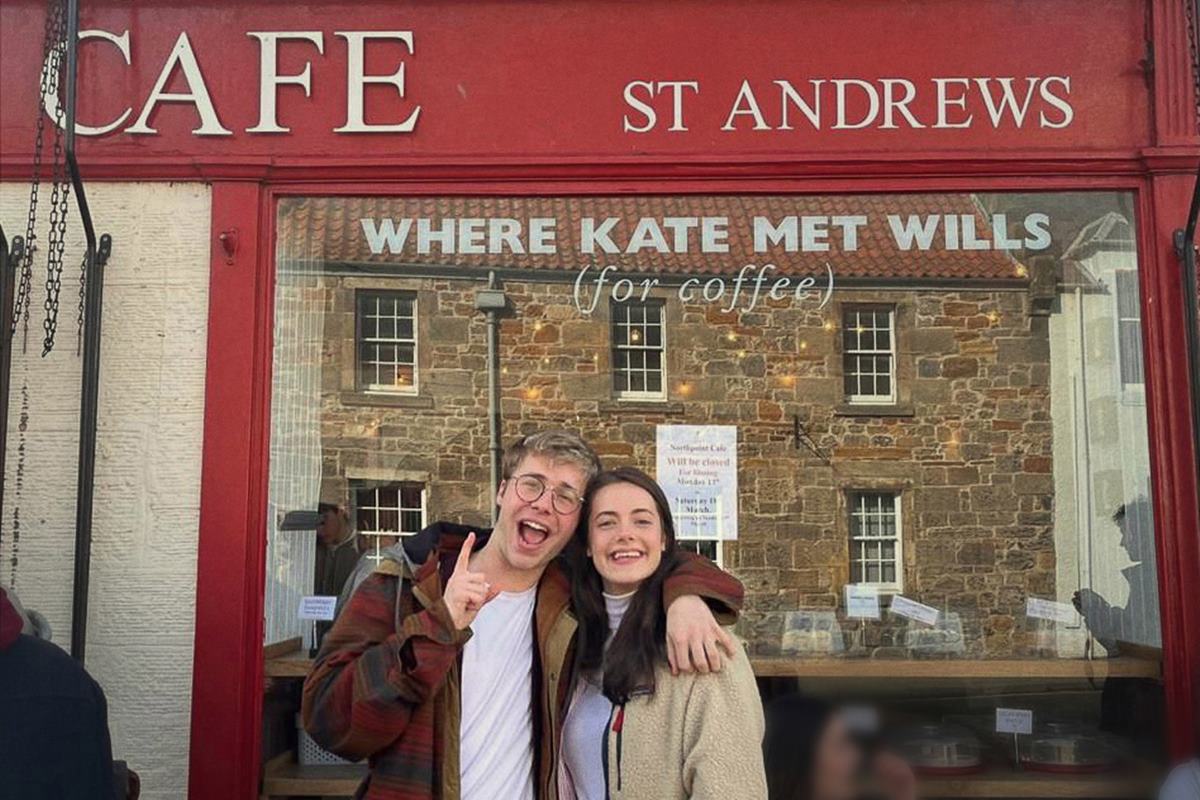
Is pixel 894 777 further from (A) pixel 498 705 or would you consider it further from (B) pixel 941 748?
(A) pixel 498 705

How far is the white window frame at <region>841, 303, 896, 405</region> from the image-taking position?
507cm

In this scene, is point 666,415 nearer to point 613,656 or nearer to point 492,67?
point 492,67

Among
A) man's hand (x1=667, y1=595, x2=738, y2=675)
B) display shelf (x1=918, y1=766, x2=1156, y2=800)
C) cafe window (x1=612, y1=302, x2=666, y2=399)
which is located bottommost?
display shelf (x1=918, y1=766, x2=1156, y2=800)

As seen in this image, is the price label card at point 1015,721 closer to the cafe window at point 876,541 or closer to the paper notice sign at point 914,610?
the paper notice sign at point 914,610

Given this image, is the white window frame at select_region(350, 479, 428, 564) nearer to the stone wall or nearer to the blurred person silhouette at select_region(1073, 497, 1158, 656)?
the stone wall

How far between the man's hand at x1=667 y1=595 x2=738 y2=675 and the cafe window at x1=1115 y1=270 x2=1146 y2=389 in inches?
105

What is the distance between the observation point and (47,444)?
498 cm

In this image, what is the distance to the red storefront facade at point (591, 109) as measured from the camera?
497 centimetres

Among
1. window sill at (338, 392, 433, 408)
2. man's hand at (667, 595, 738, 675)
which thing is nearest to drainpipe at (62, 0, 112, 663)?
window sill at (338, 392, 433, 408)

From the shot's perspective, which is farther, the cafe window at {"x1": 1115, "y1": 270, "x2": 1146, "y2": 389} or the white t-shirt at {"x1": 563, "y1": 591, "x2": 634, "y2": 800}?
the cafe window at {"x1": 1115, "y1": 270, "x2": 1146, "y2": 389}

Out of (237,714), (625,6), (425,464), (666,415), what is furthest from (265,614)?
(625,6)

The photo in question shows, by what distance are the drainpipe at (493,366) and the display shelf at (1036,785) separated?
6.67 feet

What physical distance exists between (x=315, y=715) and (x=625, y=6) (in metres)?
3.21

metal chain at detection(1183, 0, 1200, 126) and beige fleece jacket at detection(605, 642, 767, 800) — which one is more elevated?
metal chain at detection(1183, 0, 1200, 126)
